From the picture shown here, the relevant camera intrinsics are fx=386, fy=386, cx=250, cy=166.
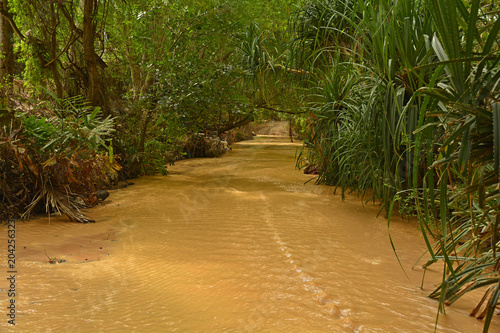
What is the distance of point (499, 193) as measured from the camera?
121 cm

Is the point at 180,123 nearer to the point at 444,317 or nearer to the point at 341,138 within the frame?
the point at 341,138

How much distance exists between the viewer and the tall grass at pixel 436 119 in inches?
47.8

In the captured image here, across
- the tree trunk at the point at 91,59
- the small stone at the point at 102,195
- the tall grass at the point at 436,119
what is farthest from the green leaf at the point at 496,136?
the tree trunk at the point at 91,59

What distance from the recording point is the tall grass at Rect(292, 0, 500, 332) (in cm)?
121

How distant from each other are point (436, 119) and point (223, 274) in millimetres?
1960

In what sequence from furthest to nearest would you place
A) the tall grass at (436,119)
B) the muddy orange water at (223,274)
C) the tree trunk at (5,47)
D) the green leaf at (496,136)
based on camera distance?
the tree trunk at (5,47) → the muddy orange water at (223,274) → the tall grass at (436,119) → the green leaf at (496,136)

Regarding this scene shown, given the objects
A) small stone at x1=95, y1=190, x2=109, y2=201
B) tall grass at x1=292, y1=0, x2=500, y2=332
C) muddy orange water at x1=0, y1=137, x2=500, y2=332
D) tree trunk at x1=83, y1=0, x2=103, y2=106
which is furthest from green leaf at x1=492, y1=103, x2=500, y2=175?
tree trunk at x1=83, y1=0, x2=103, y2=106

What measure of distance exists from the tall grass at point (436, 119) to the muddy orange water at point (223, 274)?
0.34 m

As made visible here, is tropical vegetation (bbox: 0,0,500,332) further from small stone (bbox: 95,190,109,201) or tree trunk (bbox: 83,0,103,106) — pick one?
small stone (bbox: 95,190,109,201)

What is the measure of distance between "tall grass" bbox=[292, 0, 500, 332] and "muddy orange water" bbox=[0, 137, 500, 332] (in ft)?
1.12

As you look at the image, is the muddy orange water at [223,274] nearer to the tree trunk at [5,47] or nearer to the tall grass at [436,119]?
the tall grass at [436,119]

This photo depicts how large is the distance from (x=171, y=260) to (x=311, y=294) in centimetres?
124

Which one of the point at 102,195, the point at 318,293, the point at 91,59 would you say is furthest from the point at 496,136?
the point at 91,59

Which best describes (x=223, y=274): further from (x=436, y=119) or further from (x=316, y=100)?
(x=316, y=100)
